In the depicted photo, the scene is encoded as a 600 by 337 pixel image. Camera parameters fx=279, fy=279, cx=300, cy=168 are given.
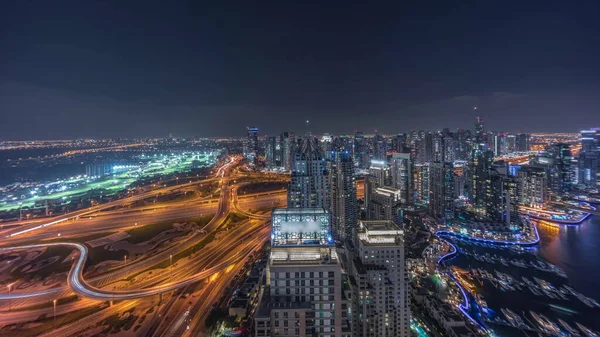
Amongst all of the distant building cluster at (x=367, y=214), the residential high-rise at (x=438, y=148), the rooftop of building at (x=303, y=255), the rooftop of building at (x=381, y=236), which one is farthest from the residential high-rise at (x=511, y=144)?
the rooftop of building at (x=303, y=255)

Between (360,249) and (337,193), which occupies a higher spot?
(337,193)

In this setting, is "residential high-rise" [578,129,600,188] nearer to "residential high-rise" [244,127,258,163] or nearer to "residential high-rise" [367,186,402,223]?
"residential high-rise" [367,186,402,223]

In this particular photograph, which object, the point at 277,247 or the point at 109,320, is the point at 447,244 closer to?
the point at 277,247

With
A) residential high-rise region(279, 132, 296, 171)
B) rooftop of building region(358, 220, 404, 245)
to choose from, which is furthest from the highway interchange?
residential high-rise region(279, 132, 296, 171)

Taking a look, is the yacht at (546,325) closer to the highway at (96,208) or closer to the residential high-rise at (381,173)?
the residential high-rise at (381,173)

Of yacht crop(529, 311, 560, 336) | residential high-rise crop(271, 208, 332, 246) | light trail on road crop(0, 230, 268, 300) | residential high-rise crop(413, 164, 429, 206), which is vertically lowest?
yacht crop(529, 311, 560, 336)

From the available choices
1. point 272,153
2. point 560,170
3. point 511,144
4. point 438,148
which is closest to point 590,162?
point 560,170

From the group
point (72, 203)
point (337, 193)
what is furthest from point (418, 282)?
point (72, 203)
